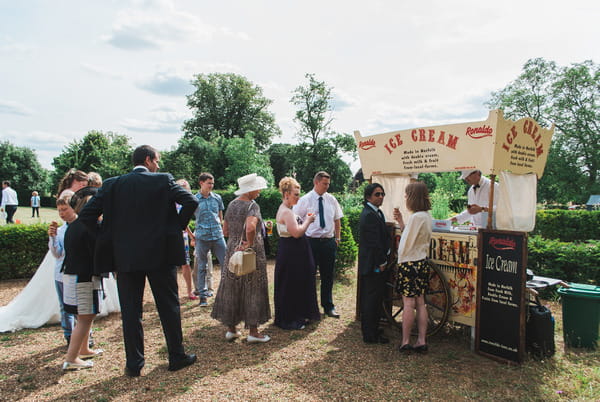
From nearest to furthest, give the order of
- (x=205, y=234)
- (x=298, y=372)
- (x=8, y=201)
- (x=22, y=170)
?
(x=298, y=372) → (x=205, y=234) → (x=8, y=201) → (x=22, y=170)

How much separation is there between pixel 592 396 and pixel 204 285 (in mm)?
4985

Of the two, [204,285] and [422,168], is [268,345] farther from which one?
[422,168]

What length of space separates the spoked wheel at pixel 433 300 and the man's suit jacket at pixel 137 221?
2.77m

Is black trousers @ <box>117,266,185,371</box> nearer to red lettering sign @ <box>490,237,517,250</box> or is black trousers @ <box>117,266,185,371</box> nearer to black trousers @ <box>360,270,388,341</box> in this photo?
black trousers @ <box>360,270,388,341</box>

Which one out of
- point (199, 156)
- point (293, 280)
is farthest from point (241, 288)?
point (199, 156)

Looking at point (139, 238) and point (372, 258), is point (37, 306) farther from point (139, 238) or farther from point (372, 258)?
point (372, 258)

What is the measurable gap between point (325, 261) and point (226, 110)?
141 ft

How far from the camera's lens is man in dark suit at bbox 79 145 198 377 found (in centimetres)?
352

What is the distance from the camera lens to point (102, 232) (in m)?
3.62

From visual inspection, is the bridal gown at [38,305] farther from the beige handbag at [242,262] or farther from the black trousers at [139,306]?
the beige handbag at [242,262]

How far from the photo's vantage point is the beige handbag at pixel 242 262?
4.18 m

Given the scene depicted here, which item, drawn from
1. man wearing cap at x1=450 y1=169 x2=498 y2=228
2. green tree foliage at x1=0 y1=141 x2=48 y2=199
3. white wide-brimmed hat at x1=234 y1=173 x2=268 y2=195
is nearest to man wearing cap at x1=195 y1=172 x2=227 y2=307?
white wide-brimmed hat at x1=234 y1=173 x2=268 y2=195

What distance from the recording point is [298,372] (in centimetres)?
381

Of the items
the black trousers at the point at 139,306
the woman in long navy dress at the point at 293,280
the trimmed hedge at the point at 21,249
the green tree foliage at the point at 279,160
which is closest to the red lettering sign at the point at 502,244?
the woman in long navy dress at the point at 293,280
